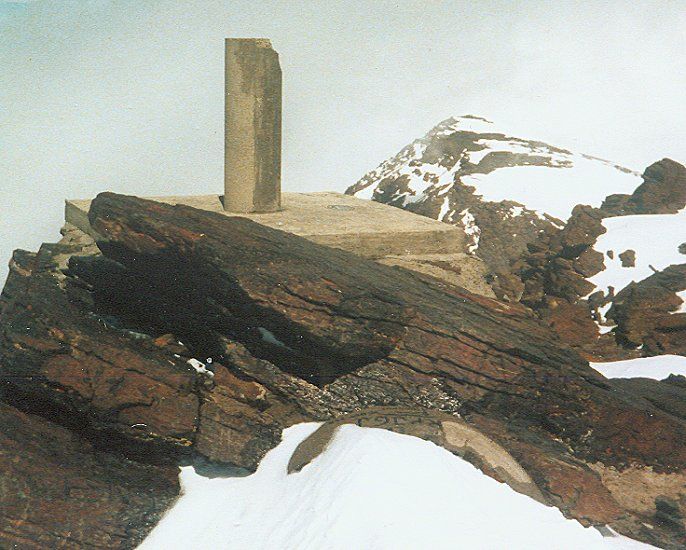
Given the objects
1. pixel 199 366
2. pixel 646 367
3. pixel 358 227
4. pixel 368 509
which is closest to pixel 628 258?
pixel 646 367

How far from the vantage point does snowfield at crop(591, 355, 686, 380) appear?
12.6 m

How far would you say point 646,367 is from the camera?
13.1m

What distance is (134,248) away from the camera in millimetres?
9586

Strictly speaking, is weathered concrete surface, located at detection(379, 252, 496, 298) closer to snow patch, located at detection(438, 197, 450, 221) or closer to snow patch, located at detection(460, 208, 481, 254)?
snow patch, located at detection(460, 208, 481, 254)

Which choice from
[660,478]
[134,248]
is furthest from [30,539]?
[660,478]

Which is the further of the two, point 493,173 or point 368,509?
point 493,173

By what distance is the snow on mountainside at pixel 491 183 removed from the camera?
21.4 meters

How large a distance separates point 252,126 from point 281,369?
17.3 ft

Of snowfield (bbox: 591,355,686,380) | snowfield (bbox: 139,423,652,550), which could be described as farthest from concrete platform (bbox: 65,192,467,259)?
snowfield (bbox: 139,423,652,550)

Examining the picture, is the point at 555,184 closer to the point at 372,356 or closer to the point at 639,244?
the point at 639,244

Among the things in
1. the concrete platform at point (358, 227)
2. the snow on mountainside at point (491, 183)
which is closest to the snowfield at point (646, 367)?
→ the concrete platform at point (358, 227)

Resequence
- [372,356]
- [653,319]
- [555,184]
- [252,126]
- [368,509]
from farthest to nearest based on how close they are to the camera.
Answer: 1. [555,184]
2. [653,319]
3. [252,126]
4. [372,356]
5. [368,509]

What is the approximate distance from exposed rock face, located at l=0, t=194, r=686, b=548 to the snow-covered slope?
13550 millimetres

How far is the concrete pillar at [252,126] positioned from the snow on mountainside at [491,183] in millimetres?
8659
